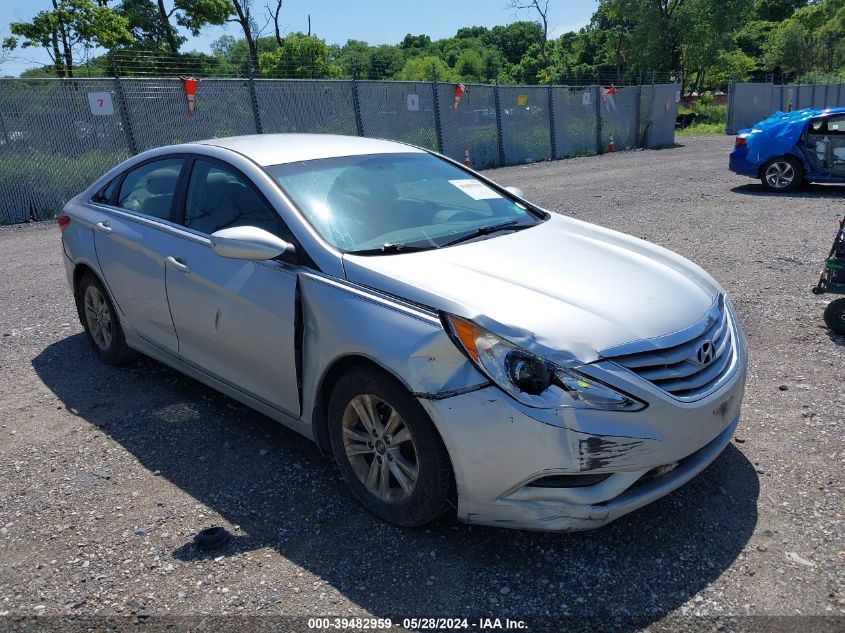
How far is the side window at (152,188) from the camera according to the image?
14.3 feet

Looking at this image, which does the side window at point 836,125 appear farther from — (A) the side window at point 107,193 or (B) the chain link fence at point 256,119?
(A) the side window at point 107,193

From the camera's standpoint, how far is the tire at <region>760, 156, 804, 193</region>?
12617mm

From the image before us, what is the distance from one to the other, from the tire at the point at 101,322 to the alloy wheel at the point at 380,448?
2.43 m

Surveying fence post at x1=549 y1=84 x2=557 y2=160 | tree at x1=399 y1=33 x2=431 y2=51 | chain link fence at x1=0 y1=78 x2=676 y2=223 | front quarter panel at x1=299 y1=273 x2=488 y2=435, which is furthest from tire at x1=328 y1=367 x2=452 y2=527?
tree at x1=399 y1=33 x2=431 y2=51

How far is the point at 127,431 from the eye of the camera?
4188 millimetres

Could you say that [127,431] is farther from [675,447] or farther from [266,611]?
[675,447]

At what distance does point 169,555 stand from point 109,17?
3033 centimetres

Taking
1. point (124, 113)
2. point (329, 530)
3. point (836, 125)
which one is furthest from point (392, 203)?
point (124, 113)

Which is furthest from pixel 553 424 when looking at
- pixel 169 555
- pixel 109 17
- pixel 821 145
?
pixel 109 17

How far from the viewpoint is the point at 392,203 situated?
3838 mm

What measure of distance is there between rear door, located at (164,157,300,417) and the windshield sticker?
4.00 feet

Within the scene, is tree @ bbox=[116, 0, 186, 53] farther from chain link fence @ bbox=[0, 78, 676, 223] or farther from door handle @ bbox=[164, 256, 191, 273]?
door handle @ bbox=[164, 256, 191, 273]

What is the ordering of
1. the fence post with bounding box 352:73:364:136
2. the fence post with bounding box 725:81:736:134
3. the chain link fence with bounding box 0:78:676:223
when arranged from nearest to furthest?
the chain link fence with bounding box 0:78:676:223 < the fence post with bounding box 352:73:364:136 < the fence post with bounding box 725:81:736:134

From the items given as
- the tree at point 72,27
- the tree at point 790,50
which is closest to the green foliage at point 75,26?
the tree at point 72,27
